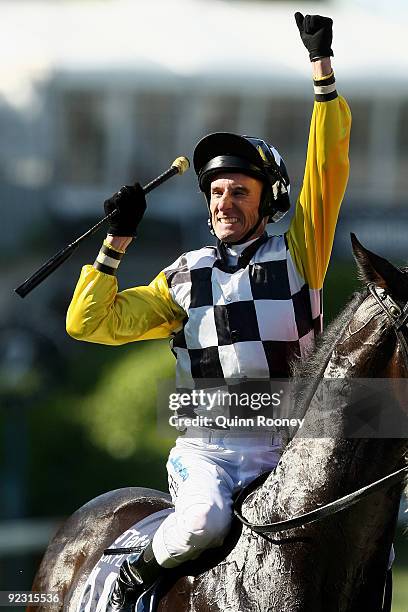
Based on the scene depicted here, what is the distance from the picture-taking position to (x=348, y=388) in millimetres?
2625

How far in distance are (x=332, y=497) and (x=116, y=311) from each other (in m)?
0.96

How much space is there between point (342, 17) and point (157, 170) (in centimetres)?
445

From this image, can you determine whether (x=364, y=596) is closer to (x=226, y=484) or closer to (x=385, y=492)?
(x=385, y=492)

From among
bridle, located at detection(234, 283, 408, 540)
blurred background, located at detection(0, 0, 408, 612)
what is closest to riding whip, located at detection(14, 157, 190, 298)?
bridle, located at detection(234, 283, 408, 540)

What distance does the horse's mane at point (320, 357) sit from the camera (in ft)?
8.87

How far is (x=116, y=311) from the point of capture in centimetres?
324

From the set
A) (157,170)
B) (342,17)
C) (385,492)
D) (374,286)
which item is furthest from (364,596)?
(342,17)

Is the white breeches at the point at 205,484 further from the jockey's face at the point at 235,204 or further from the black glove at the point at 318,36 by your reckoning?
the black glove at the point at 318,36

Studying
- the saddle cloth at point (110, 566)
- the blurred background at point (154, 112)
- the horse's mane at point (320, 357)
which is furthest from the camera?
the blurred background at point (154, 112)

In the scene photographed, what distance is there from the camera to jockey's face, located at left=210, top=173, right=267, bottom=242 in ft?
10.3

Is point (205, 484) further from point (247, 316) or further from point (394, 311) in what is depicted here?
point (394, 311)

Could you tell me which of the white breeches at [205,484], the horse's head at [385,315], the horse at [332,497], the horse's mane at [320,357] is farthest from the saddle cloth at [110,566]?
the horse's head at [385,315]

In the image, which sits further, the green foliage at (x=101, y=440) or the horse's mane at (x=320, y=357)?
the green foliage at (x=101, y=440)

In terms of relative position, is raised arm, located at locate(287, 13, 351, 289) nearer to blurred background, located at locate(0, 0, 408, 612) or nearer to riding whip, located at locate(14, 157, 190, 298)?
riding whip, located at locate(14, 157, 190, 298)
